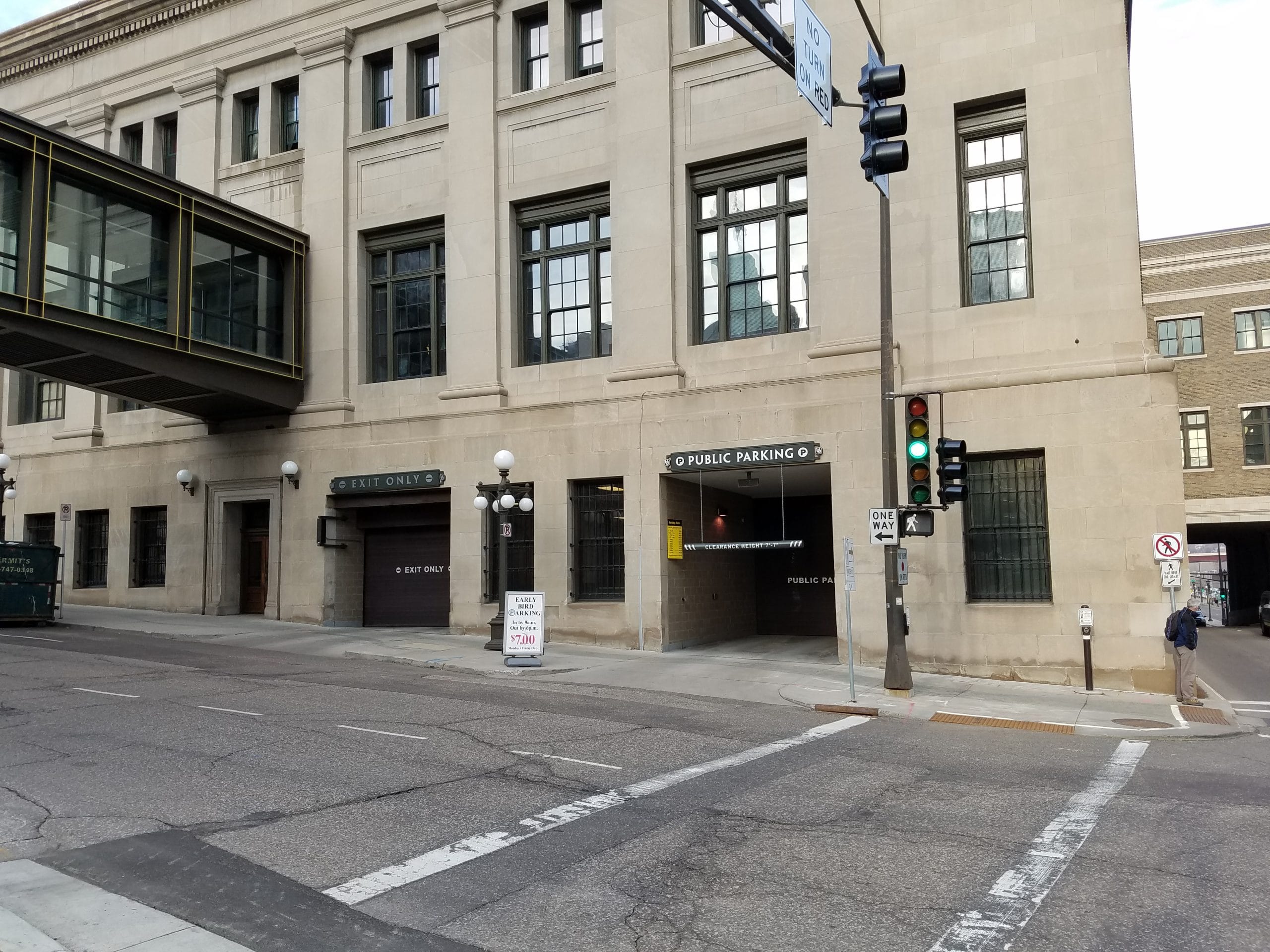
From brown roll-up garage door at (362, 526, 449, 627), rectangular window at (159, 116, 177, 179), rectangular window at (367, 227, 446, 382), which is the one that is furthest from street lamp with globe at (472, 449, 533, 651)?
rectangular window at (159, 116, 177, 179)

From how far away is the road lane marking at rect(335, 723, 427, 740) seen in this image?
1056cm

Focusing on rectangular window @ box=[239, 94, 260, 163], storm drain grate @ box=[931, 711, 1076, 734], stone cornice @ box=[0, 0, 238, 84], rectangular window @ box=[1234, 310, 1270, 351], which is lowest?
storm drain grate @ box=[931, 711, 1076, 734]

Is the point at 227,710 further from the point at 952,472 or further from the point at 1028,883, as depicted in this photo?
the point at 952,472

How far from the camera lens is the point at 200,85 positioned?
2730 cm

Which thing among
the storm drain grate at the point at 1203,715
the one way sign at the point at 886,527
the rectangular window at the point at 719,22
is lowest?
the storm drain grate at the point at 1203,715

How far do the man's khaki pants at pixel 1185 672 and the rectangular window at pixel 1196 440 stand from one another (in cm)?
2953

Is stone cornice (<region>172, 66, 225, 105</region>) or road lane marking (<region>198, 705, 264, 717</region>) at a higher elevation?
stone cornice (<region>172, 66, 225, 105</region>)

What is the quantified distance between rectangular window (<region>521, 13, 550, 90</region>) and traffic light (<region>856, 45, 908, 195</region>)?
43.4ft

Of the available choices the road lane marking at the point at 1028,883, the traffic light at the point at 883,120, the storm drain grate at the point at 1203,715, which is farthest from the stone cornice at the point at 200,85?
the road lane marking at the point at 1028,883

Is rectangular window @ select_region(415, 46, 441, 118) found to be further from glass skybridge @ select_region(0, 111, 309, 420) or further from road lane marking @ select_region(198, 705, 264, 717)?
road lane marking @ select_region(198, 705, 264, 717)

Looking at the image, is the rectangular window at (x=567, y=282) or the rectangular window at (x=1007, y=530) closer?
the rectangular window at (x=1007, y=530)

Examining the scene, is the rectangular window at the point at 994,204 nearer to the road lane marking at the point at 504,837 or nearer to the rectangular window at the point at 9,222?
the road lane marking at the point at 504,837

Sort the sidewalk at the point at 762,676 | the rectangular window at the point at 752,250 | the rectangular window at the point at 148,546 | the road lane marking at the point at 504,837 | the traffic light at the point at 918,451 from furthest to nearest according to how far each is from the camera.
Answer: the rectangular window at the point at 148,546
the rectangular window at the point at 752,250
the traffic light at the point at 918,451
the sidewalk at the point at 762,676
the road lane marking at the point at 504,837

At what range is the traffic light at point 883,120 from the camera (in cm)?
1095
